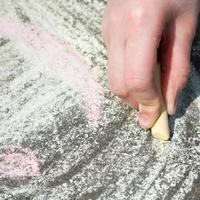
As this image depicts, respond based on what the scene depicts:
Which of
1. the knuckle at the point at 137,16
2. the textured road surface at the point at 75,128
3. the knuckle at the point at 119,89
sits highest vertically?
the knuckle at the point at 137,16

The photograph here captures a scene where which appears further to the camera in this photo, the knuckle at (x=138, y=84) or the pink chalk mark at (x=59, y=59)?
the pink chalk mark at (x=59, y=59)

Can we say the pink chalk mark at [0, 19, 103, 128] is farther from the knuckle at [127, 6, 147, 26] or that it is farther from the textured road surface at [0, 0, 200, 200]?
the knuckle at [127, 6, 147, 26]

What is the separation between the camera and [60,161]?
938 millimetres

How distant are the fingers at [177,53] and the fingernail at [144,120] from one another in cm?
7

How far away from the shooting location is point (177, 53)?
897mm

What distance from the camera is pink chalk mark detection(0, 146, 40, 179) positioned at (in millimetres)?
928

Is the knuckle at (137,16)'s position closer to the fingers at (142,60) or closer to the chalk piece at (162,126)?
the fingers at (142,60)

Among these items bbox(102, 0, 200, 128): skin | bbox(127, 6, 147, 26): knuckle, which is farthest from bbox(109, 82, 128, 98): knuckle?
bbox(127, 6, 147, 26): knuckle

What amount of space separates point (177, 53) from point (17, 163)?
1.17 ft

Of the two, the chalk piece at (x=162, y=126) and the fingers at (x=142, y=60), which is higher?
the fingers at (x=142, y=60)

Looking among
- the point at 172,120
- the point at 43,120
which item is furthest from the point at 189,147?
the point at 43,120

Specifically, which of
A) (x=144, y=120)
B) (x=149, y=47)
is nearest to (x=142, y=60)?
(x=149, y=47)

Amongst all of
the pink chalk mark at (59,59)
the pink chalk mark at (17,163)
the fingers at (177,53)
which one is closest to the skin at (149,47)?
the fingers at (177,53)

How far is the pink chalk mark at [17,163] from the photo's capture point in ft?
3.04
